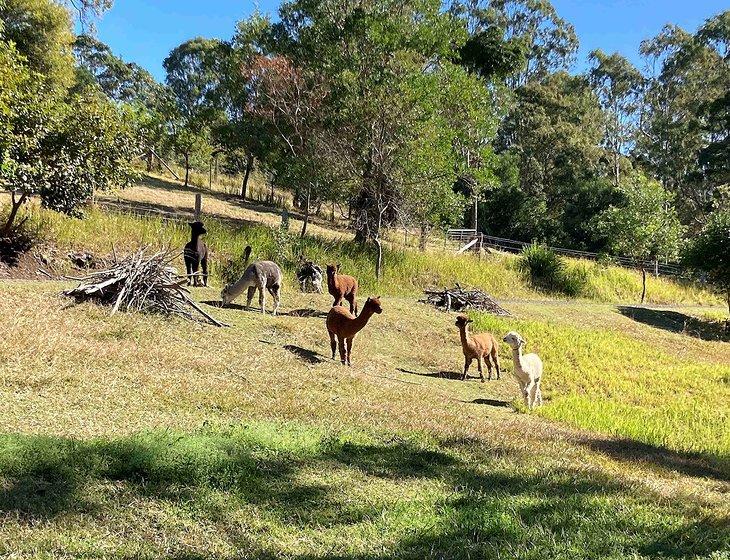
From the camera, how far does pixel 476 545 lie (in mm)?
4191

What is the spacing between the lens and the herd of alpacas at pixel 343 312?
10.3 metres

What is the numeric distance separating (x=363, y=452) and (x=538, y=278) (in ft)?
71.4

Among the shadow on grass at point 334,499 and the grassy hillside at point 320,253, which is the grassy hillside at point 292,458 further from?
the grassy hillside at point 320,253

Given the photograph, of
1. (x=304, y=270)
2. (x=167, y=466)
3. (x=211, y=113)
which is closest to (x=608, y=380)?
(x=304, y=270)

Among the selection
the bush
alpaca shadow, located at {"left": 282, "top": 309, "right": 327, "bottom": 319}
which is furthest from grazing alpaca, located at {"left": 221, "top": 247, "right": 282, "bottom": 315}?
the bush

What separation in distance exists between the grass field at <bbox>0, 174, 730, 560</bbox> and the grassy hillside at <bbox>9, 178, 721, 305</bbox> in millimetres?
3657

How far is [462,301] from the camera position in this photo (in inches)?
714

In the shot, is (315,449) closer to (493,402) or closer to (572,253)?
(493,402)

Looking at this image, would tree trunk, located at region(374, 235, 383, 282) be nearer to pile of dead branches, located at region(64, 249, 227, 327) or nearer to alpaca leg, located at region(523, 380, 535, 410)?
pile of dead branches, located at region(64, 249, 227, 327)

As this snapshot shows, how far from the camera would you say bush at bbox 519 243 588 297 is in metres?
26.5

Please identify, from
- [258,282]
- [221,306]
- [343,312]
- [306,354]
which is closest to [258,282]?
[258,282]

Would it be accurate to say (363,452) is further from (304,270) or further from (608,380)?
(304,270)

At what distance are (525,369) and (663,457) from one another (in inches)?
105

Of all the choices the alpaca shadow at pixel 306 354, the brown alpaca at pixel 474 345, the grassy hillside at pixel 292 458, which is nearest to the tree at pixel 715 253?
the grassy hillside at pixel 292 458
